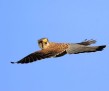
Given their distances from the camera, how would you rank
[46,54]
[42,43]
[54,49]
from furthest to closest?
1. [42,43]
2. [54,49]
3. [46,54]

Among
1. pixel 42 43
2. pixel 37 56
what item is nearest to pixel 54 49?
pixel 42 43

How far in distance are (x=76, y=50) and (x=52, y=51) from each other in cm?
56

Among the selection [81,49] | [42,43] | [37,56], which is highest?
[42,43]

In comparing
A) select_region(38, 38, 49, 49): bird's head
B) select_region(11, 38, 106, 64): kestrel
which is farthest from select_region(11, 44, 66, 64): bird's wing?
select_region(38, 38, 49, 49): bird's head

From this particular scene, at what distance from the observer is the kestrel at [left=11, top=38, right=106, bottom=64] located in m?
12.7

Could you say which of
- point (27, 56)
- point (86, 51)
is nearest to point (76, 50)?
point (86, 51)

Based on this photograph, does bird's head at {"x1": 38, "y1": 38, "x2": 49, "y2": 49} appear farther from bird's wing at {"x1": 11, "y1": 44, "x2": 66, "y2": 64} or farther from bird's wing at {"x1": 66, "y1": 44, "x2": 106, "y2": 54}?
bird's wing at {"x1": 66, "y1": 44, "x2": 106, "y2": 54}

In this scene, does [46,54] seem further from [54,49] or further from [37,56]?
[54,49]

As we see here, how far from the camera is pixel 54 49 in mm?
13078

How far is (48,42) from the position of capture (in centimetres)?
1355

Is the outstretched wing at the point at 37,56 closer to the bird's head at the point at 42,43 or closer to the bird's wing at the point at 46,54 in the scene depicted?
the bird's wing at the point at 46,54

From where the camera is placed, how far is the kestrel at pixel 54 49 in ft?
41.7

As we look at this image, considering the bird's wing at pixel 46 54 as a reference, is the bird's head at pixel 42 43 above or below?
above

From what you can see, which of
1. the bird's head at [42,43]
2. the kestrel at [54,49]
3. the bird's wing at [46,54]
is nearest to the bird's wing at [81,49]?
the kestrel at [54,49]
